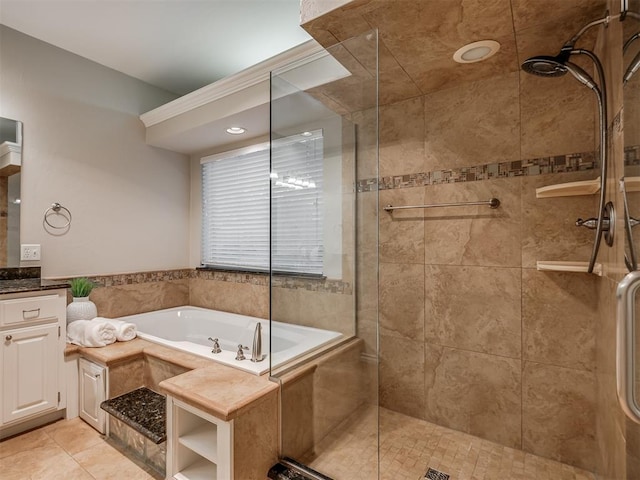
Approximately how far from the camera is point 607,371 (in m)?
1.36

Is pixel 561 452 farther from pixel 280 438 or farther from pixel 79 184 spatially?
pixel 79 184

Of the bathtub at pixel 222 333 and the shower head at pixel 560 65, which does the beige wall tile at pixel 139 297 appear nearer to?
the bathtub at pixel 222 333

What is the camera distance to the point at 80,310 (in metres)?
2.49

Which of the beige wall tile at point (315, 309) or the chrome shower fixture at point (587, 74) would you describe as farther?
the beige wall tile at point (315, 309)

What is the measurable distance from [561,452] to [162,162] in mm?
3960

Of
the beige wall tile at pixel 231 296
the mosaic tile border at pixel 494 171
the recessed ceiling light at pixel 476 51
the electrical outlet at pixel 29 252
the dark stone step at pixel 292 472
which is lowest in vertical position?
the dark stone step at pixel 292 472

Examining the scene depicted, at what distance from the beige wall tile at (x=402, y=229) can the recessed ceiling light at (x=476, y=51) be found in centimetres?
81

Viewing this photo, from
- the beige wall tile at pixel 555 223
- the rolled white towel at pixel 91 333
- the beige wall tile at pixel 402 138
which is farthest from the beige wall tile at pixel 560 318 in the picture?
the rolled white towel at pixel 91 333

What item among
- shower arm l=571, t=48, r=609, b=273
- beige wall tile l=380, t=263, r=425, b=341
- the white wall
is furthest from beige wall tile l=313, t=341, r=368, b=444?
the white wall

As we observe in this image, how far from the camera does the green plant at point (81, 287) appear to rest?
255cm

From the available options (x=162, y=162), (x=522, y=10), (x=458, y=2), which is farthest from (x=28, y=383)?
(x=522, y=10)

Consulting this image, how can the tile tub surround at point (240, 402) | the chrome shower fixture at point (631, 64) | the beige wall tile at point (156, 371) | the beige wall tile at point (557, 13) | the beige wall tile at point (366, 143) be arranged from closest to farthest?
the chrome shower fixture at point (631, 64), the beige wall tile at point (557, 13), the tile tub surround at point (240, 402), the beige wall tile at point (366, 143), the beige wall tile at point (156, 371)

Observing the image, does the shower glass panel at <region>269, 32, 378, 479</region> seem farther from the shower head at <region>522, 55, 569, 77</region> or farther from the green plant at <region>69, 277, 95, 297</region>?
the green plant at <region>69, 277, 95, 297</region>

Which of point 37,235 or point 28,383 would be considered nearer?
point 28,383
